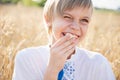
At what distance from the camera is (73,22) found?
210 centimetres

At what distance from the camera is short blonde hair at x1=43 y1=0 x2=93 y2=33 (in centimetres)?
214

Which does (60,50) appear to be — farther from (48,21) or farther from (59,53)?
(48,21)

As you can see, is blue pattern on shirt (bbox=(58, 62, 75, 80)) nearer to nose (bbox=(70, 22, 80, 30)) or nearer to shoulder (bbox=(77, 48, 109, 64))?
shoulder (bbox=(77, 48, 109, 64))

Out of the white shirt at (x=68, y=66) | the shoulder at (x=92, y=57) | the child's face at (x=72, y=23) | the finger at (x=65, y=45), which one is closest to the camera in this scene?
the finger at (x=65, y=45)

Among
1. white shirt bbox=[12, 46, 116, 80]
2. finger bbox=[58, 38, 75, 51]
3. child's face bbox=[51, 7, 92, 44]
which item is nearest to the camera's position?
finger bbox=[58, 38, 75, 51]

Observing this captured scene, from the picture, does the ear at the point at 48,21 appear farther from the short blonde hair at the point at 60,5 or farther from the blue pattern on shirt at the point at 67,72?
the blue pattern on shirt at the point at 67,72

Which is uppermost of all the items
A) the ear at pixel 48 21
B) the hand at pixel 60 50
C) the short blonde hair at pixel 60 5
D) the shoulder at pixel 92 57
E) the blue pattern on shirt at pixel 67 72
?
the short blonde hair at pixel 60 5

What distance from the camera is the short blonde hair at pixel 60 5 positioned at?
2139 millimetres

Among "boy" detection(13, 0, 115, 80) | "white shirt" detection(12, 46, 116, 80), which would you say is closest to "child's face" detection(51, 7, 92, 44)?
"boy" detection(13, 0, 115, 80)

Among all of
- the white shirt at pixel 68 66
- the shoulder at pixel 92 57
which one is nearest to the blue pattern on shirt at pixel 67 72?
the white shirt at pixel 68 66

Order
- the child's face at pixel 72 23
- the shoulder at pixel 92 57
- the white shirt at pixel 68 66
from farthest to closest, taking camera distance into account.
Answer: the shoulder at pixel 92 57, the white shirt at pixel 68 66, the child's face at pixel 72 23

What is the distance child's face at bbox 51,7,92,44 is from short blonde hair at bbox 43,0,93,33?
2cm

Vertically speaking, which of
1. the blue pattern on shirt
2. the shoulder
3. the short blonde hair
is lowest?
the blue pattern on shirt

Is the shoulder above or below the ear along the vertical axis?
below
